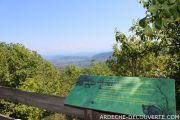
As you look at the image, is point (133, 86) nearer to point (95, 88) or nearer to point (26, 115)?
point (95, 88)

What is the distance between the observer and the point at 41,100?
5.12 metres

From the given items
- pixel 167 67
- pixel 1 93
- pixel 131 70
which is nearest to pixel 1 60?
pixel 131 70

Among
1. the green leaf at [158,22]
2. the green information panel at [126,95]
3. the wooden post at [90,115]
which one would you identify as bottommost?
the wooden post at [90,115]

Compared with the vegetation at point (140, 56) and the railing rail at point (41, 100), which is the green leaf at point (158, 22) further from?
the railing rail at point (41, 100)

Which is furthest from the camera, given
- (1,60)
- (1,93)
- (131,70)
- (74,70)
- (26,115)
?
(74,70)

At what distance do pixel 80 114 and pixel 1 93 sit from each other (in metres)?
2.40

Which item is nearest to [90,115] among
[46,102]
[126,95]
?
[126,95]

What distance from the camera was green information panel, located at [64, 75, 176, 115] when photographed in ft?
10.9

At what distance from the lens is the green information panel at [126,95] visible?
3332 millimetres

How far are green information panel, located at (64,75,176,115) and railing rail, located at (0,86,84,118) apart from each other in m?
0.20

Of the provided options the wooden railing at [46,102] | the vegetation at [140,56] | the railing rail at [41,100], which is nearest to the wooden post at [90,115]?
the wooden railing at [46,102]

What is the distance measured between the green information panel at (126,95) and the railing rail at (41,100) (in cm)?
20

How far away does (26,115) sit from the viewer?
81.9 feet

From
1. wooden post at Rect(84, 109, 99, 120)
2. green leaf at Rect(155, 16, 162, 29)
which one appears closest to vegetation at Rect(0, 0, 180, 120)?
green leaf at Rect(155, 16, 162, 29)
